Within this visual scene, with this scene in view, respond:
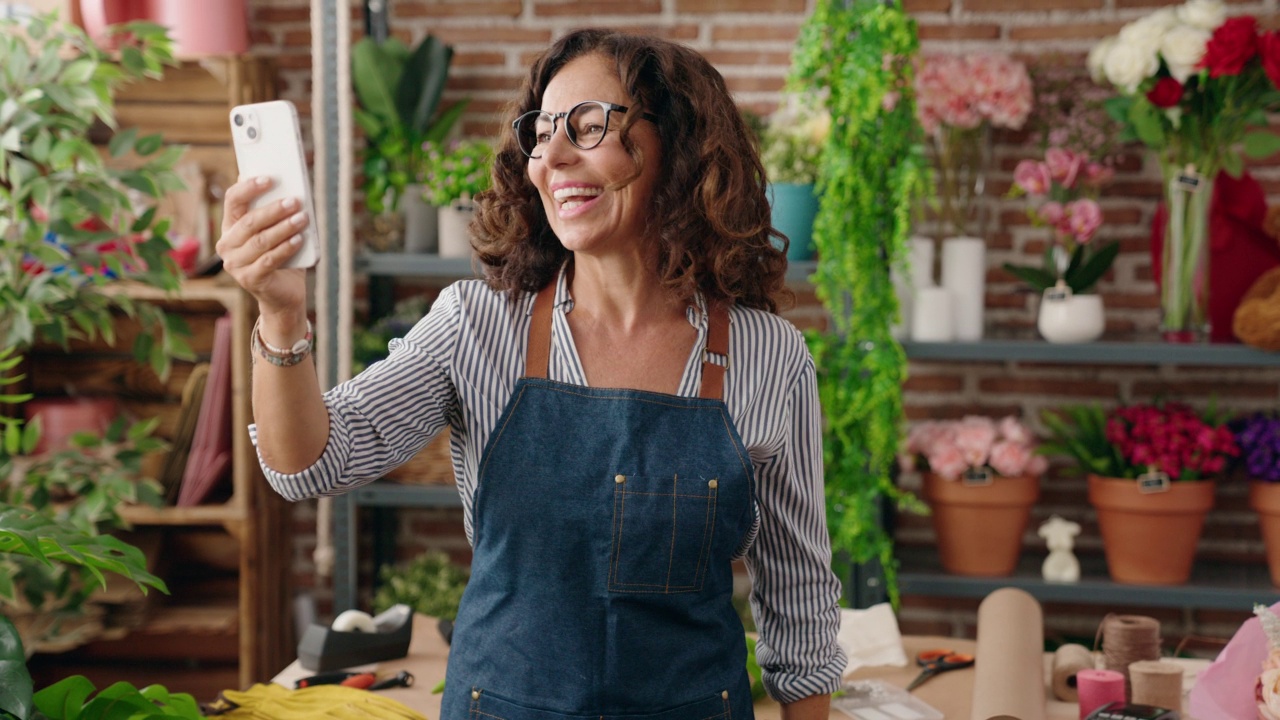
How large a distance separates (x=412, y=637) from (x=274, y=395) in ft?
3.17

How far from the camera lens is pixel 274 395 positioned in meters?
1.10

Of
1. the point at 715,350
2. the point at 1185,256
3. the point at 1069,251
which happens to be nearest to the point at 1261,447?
the point at 1185,256

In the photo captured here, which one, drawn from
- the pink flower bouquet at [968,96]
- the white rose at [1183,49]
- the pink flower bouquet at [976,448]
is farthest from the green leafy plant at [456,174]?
the white rose at [1183,49]

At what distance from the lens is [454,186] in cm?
304

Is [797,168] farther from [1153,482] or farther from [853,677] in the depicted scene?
[853,677]

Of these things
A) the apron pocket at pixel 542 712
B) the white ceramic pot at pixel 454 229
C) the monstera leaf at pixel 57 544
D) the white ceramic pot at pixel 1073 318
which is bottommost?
the apron pocket at pixel 542 712

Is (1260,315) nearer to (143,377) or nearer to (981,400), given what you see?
(981,400)

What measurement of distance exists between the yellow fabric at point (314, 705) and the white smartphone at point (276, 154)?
69 centimetres

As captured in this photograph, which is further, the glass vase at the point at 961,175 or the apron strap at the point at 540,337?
the glass vase at the point at 961,175

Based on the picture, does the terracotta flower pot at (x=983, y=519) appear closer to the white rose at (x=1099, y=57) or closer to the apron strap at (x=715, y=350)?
the white rose at (x=1099, y=57)

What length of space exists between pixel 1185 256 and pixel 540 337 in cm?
214

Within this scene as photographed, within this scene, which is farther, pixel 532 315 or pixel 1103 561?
pixel 1103 561

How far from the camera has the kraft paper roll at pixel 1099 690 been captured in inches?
63.4

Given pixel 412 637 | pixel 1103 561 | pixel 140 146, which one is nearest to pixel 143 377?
pixel 140 146
